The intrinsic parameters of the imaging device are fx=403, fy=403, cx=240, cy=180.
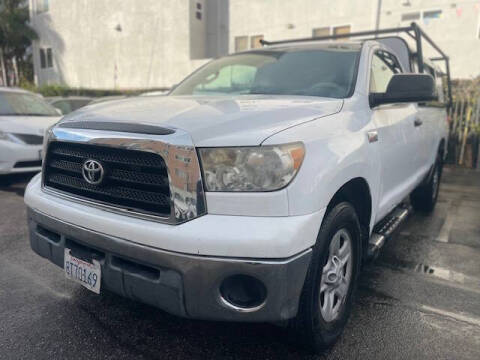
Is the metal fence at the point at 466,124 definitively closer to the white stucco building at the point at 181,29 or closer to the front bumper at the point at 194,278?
the white stucco building at the point at 181,29

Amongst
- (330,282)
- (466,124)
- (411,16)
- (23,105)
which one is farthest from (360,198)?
(411,16)

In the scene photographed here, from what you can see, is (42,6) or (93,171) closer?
(93,171)

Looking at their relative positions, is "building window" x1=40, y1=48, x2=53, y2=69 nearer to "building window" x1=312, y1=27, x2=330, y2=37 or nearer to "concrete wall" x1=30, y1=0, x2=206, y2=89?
"concrete wall" x1=30, y1=0, x2=206, y2=89

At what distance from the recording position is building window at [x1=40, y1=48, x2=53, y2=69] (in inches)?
924

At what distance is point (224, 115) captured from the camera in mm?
2047

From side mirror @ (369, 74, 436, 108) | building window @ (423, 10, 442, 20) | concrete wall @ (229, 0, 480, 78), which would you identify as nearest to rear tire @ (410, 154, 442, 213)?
side mirror @ (369, 74, 436, 108)

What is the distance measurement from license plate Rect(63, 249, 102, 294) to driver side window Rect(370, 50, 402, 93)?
2204mm

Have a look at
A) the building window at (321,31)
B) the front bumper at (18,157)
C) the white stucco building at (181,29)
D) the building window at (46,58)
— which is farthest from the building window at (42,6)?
the front bumper at (18,157)

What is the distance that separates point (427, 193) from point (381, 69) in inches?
94.8

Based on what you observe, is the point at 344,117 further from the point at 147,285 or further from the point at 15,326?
the point at 15,326

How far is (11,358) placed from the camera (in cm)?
216

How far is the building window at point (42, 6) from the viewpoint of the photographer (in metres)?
22.8

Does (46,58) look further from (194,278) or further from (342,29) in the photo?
(194,278)

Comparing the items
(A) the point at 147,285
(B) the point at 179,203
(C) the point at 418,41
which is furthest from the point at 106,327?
(C) the point at 418,41
